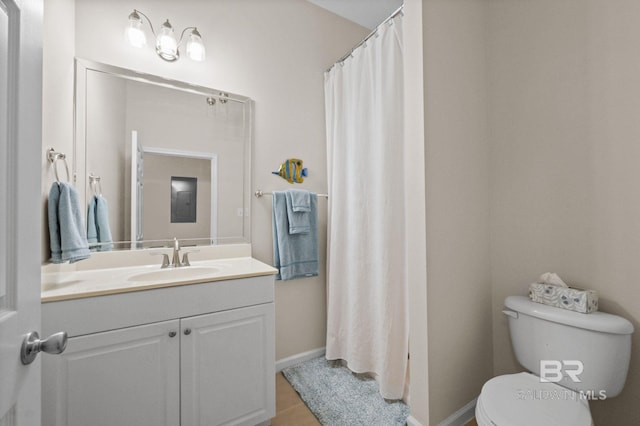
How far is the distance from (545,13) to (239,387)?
241 centimetres

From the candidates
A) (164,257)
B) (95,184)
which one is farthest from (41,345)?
(95,184)

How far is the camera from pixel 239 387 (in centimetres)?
131

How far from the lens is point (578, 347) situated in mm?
1141

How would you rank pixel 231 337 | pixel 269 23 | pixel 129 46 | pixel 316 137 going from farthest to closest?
pixel 316 137, pixel 269 23, pixel 129 46, pixel 231 337

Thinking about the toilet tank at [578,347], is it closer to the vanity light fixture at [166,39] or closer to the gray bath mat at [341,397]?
the gray bath mat at [341,397]

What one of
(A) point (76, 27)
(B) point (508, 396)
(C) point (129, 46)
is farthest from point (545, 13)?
A: (A) point (76, 27)

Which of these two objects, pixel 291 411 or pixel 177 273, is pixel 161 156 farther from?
pixel 291 411

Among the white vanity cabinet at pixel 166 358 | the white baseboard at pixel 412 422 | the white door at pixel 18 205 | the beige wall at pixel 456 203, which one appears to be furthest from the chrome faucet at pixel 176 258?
the white baseboard at pixel 412 422

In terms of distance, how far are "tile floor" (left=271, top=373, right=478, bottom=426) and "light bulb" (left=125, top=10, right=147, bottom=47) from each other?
2153 mm

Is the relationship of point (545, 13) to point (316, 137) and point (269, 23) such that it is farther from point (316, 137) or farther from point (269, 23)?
point (269, 23)

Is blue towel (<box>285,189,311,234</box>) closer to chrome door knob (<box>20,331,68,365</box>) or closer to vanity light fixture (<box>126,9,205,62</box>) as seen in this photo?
vanity light fixture (<box>126,9,205,62</box>)

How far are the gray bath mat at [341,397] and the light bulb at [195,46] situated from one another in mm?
2097

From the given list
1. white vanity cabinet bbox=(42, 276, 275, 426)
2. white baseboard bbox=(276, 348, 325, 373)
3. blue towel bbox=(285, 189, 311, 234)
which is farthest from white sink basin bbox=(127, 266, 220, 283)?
white baseboard bbox=(276, 348, 325, 373)

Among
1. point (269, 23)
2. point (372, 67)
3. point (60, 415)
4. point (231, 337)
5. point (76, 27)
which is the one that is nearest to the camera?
point (60, 415)
